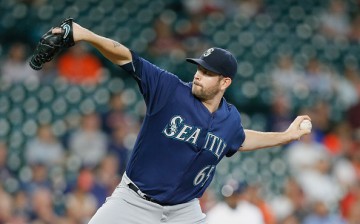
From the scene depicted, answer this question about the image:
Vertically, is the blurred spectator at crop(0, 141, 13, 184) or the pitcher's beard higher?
the pitcher's beard

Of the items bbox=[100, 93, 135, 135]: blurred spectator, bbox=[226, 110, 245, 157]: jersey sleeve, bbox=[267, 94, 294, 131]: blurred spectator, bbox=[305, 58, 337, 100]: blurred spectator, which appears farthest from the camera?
bbox=[305, 58, 337, 100]: blurred spectator

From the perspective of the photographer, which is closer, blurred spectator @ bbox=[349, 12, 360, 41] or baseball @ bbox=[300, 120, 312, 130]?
baseball @ bbox=[300, 120, 312, 130]

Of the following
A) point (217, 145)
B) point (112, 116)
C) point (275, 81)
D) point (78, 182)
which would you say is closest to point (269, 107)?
point (275, 81)

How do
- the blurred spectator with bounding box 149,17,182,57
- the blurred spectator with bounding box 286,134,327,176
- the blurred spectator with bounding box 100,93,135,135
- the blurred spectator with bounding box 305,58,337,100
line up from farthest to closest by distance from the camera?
the blurred spectator with bounding box 305,58,337,100
the blurred spectator with bounding box 149,17,182,57
the blurred spectator with bounding box 286,134,327,176
the blurred spectator with bounding box 100,93,135,135

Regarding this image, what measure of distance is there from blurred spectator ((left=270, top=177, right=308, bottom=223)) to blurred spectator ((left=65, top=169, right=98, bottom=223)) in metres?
2.02

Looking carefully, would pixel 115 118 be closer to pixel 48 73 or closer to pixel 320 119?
pixel 48 73

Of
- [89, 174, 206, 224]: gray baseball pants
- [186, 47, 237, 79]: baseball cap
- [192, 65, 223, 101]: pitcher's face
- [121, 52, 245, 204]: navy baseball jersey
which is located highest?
[186, 47, 237, 79]: baseball cap

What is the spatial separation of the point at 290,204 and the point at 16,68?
143 inches

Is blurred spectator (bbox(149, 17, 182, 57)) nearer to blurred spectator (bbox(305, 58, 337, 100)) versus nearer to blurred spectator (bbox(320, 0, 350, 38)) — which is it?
blurred spectator (bbox(305, 58, 337, 100))

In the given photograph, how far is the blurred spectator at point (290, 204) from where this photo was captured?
8.64m

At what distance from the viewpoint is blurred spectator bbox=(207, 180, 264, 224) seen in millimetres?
6848

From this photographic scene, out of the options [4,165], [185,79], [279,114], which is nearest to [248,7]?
[185,79]

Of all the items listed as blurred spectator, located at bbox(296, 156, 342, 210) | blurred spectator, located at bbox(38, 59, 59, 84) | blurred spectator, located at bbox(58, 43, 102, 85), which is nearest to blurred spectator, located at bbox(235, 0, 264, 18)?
blurred spectator, located at bbox(58, 43, 102, 85)

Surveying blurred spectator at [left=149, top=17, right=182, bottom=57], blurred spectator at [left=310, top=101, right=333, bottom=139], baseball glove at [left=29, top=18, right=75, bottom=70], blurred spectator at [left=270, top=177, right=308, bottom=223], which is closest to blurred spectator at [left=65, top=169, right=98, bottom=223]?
blurred spectator at [left=270, top=177, right=308, bottom=223]
